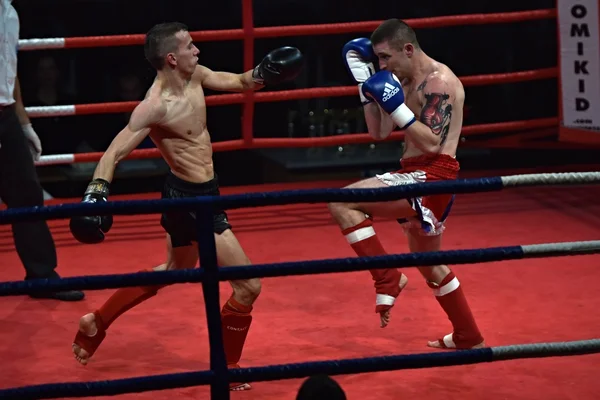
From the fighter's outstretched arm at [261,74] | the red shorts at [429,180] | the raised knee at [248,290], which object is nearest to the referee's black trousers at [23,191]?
the fighter's outstretched arm at [261,74]

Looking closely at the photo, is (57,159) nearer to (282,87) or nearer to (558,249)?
(282,87)

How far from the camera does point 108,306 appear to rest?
156 inches

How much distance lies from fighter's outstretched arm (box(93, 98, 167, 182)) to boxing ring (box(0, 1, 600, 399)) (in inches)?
8.7

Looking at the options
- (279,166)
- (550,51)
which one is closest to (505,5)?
(550,51)

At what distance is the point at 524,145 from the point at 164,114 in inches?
144

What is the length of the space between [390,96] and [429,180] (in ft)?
1.23

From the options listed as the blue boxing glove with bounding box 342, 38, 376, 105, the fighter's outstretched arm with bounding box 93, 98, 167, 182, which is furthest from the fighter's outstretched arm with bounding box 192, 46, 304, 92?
the fighter's outstretched arm with bounding box 93, 98, 167, 182

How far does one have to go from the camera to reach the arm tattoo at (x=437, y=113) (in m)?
3.98

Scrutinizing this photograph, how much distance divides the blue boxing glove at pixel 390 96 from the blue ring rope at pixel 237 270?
1.00m

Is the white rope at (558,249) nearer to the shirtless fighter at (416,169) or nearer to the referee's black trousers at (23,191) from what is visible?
the shirtless fighter at (416,169)

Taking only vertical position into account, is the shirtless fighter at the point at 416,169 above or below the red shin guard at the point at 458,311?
above

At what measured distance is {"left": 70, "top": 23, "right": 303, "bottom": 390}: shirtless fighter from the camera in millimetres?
3779

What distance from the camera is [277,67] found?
412cm

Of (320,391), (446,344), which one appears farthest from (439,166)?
(320,391)
